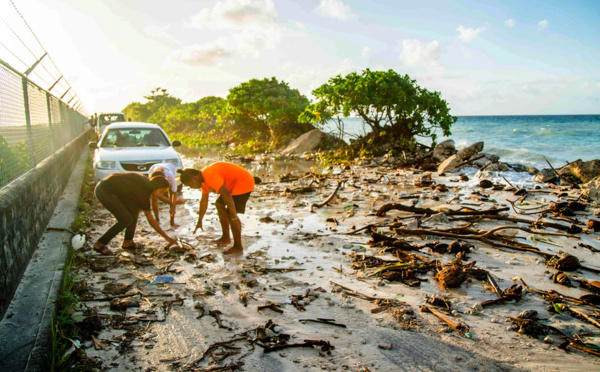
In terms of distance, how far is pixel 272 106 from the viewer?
854 inches

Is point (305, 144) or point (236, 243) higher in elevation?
point (305, 144)

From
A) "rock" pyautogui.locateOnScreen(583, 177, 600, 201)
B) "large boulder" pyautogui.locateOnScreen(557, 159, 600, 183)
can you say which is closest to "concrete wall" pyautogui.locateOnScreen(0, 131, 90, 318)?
"rock" pyautogui.locateOnScreen(583, 177, 600, 201)

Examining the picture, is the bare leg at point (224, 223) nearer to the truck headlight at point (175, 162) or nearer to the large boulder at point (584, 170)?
the truck headlight at point (175, 162)

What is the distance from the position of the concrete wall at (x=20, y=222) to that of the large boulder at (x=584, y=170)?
1142 centimetres

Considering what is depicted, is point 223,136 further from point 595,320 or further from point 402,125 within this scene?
point 595,320

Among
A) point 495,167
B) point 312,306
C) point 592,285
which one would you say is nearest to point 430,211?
point 592,285

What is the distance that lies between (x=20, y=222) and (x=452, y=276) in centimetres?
449

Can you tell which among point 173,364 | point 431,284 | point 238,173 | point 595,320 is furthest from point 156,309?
point 595,320

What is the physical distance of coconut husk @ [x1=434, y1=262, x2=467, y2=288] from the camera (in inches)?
155

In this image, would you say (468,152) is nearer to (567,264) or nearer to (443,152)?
(443,152)

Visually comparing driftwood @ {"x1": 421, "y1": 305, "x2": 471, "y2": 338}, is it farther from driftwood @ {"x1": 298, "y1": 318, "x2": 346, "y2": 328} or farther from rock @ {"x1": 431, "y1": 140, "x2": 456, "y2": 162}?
rock @ {"x1": 431, "y1": 140, "x2": 456, "y2": 162}

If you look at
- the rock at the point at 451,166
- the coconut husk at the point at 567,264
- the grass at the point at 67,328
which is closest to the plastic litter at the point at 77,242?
the grass at the point at 67,328

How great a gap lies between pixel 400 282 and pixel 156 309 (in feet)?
8.06

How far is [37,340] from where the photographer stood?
2.77 m
